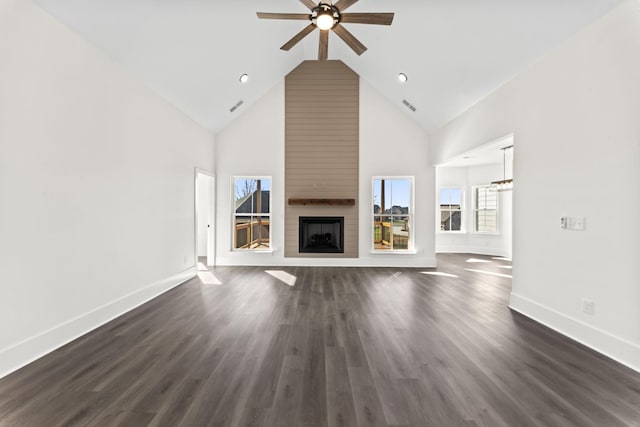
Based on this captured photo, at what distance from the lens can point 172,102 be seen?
187 inches

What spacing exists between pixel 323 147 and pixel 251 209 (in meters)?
2.22

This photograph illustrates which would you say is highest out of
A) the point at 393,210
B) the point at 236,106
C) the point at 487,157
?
the point at 236,106

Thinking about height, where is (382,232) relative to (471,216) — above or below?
below

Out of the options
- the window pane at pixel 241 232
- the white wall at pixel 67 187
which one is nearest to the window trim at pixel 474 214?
the window pane at pixel 241 232

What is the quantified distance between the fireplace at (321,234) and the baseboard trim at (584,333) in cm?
373

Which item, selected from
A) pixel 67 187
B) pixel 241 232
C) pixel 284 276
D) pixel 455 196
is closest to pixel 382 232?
pixel 284 276

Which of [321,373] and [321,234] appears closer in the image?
[321,373]

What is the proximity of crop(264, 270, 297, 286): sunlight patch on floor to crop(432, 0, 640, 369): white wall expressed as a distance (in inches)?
133

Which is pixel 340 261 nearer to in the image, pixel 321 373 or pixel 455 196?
pixel 321 373

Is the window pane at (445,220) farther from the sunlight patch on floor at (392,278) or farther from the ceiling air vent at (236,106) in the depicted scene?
the ceiling air vent at (236,106)

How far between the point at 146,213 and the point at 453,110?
5337 millimetres

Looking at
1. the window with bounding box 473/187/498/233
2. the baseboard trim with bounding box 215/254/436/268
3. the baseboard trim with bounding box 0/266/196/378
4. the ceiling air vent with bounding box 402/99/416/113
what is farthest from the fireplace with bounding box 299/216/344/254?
the window with bounding box 473/187/498/233

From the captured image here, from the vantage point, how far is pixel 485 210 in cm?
887

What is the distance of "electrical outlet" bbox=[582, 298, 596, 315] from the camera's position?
2734mm
